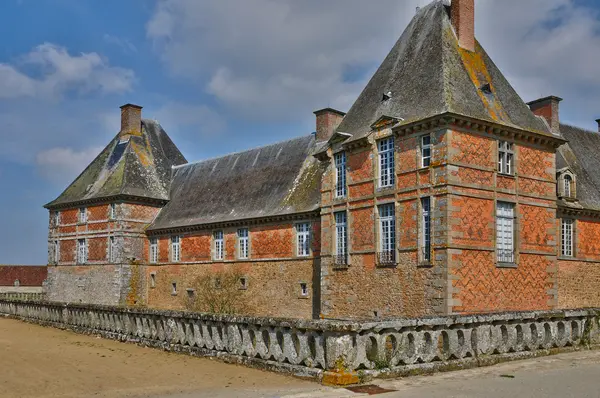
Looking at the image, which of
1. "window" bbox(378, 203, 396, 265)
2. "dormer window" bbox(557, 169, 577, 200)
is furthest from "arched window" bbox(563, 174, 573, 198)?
"window" bbox(378, 203, 396, 265)

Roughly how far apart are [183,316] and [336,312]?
7.81 metres

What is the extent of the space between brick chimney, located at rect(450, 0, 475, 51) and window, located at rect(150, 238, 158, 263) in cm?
1803

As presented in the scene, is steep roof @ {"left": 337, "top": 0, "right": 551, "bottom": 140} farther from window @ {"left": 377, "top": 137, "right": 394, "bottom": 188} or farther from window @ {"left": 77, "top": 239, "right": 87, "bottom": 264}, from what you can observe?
window @ {"left": 77, "top": 239, "right": 87, "bottom": 264}

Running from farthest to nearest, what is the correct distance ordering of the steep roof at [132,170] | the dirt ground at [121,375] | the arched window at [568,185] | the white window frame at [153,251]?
the steep roof at [132,170]
the white window frame at [153,251]
the arched window at [568,185]
the dirt ground at [121,375]

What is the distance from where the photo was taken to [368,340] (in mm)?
8875

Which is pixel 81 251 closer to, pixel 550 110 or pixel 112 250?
pixel 112 250

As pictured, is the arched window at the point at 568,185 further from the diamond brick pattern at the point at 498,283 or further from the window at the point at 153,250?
the window at the point at 153,250

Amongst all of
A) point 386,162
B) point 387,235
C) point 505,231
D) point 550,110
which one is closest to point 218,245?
point 387,235

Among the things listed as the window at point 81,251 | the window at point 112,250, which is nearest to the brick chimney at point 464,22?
the window at point 112,250

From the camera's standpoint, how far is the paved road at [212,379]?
7875mm

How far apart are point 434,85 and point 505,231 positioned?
4420mm

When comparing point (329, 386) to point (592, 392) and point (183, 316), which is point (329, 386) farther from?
point (183, 316)

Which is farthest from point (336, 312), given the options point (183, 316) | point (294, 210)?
point (183, 316)

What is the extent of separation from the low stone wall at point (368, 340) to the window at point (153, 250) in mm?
17152
